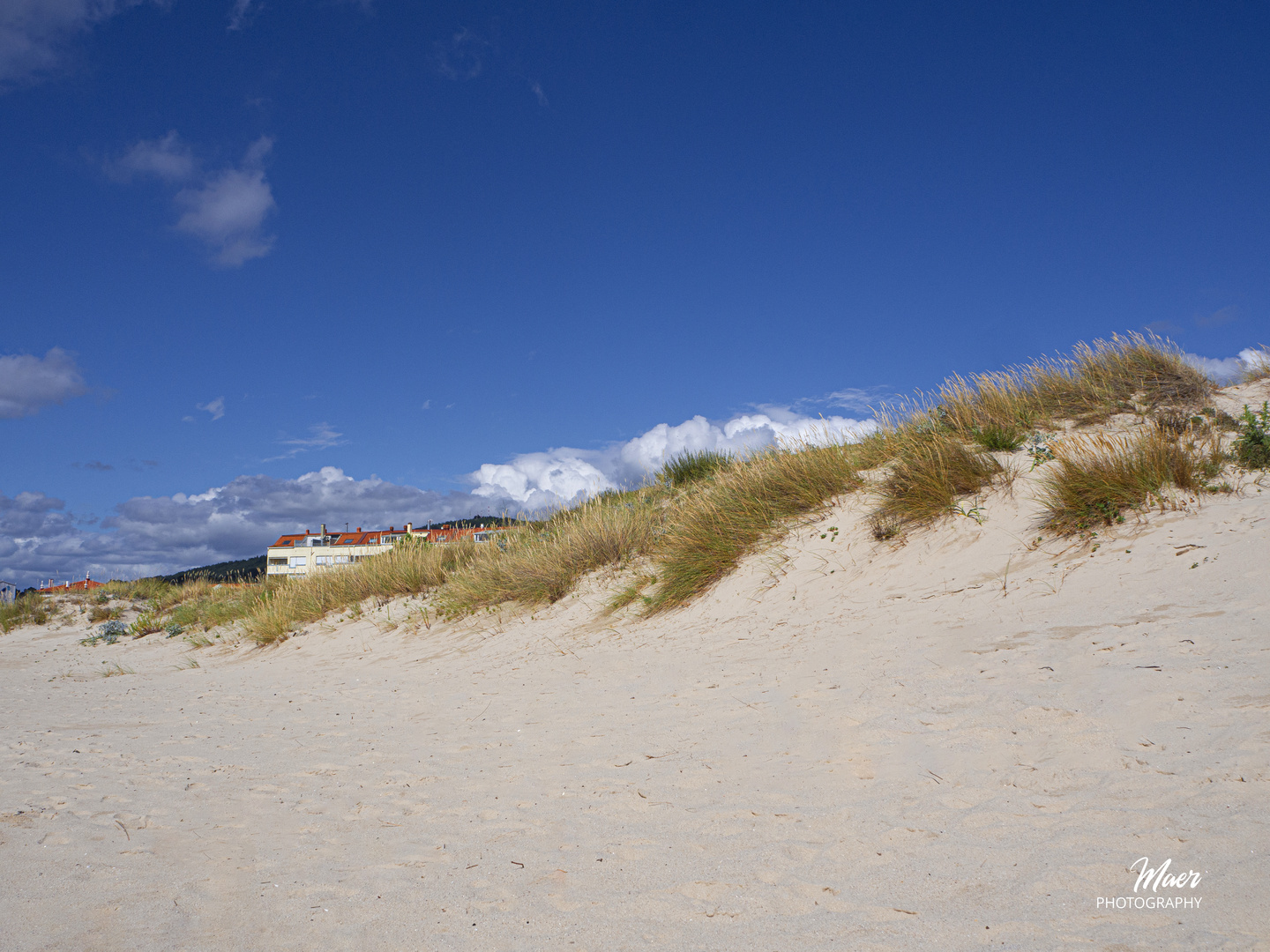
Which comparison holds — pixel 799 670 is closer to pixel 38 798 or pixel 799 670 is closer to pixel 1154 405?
pixel 38 798

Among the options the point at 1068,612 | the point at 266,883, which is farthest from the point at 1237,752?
the point at 266,883

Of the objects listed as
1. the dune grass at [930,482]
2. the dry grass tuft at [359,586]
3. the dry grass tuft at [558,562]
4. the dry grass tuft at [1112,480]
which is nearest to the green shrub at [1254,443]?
the dry grass tuft at [1112,480]

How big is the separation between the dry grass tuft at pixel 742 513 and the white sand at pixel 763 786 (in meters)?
1.54

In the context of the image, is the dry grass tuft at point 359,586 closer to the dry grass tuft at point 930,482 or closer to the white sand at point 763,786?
the white sand at point 763,786

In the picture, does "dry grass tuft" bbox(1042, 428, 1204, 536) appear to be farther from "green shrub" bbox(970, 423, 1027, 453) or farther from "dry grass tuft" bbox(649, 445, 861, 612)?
"dry grass tuft" bbox(649, 445, 861, 612)

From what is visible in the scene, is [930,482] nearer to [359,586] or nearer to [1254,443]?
[1254,443]

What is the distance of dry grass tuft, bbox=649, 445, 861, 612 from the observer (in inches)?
355

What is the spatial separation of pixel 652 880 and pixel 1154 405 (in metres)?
9.17

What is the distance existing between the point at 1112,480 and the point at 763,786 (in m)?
5.31

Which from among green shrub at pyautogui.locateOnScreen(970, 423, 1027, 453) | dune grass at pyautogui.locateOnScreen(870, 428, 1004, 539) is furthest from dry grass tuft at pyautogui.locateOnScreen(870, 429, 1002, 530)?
green shrub at pyautogui.locateOnScreen(970, 423, 1027, 453)

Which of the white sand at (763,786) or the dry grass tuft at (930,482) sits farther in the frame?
the dry grass tuft at (930,482)

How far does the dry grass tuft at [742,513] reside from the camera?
9008mm

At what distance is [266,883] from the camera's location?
304 cm

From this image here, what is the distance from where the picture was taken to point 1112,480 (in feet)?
22.5
